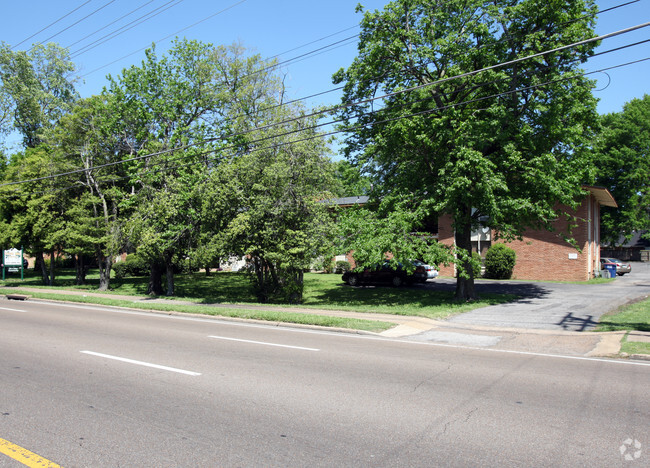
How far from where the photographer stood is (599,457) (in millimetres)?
4438

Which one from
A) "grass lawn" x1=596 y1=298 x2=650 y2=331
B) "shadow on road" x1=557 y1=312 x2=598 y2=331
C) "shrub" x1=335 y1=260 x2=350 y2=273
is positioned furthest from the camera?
"shrub" x1=335 y1=260 x2=350 y2=273

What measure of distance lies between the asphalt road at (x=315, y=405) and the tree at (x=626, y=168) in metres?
49.8

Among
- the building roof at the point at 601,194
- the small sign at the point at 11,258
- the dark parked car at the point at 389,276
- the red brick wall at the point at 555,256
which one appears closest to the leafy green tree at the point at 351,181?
the dark parked car at the point at 389,276

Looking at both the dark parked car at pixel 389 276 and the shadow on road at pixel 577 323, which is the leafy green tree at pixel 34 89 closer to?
the dark parked car at pixel 389 276

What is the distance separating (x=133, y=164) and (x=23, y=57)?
28.1 meters

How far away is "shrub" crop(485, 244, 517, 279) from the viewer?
30797 millimetres

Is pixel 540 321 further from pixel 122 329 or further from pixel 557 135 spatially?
pixel 122 329

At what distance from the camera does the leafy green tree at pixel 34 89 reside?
44.4 meters

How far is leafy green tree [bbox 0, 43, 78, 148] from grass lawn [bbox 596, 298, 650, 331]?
4479 cm

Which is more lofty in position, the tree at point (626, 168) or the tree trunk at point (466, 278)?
the tree at point (626, 168)

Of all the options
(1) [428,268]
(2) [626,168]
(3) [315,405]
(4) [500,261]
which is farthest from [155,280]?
(2) [626,168]

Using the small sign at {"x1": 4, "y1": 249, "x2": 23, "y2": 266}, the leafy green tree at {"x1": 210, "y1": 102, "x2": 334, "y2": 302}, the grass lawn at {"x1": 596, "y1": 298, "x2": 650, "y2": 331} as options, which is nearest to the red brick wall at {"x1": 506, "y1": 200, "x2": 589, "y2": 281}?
the grass lawn at {"x1": 596, "y1": 298, "x2": 650, "y2": 331}

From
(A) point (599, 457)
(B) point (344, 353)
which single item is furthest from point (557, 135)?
(A) point (599, 457)

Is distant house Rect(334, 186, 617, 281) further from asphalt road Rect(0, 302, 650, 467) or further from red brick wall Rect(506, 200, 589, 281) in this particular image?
asphalt road Rect(0, 302, 650, 467)
